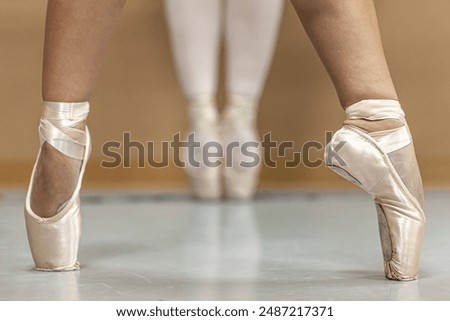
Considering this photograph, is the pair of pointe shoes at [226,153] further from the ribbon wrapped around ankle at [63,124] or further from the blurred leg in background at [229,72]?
the ribbon wrapped around ankle at [63,124]

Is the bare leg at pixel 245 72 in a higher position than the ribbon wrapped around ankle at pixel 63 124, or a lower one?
higher

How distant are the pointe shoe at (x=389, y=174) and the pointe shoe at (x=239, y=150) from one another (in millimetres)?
876

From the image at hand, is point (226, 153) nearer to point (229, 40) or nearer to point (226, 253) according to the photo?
point (229, 40)

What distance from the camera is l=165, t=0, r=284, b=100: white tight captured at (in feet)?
6.58

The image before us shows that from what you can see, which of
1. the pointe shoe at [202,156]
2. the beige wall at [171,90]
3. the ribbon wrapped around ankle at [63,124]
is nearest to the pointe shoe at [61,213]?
the ribbon wrapped around ankle at [63,124]

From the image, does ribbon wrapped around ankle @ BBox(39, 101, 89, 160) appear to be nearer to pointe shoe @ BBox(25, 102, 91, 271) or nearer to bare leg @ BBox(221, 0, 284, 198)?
pointe shoe @ BBox(25, 102, 91, 271)

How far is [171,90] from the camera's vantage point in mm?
2229

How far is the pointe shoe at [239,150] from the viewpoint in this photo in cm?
199

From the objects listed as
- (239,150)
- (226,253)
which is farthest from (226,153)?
(226,253)

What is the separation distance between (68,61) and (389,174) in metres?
0.40

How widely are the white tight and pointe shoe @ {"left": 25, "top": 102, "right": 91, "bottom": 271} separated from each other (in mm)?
845
